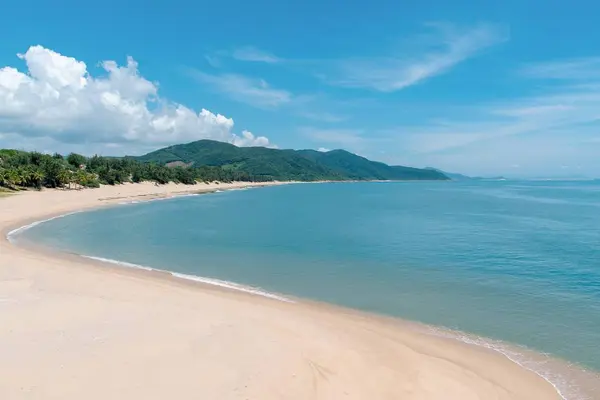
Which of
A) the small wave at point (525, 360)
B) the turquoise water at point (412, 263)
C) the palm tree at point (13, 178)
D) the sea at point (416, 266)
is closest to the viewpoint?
A: the small wave at point (525, 360)

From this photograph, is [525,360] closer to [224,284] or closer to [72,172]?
[224,284]

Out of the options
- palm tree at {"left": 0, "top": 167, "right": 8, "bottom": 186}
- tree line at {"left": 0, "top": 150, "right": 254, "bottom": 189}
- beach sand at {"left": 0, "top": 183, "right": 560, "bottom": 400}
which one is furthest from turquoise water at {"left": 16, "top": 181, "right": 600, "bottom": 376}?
tree line at {"left": 0, "top": 150, "right": 254, "bottom": 189}

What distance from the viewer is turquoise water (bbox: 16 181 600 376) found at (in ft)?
44.3

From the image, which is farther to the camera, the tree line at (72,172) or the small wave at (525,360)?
the tree line at (72,172)

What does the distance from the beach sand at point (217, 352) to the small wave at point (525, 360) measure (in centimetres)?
25

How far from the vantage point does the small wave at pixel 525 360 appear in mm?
8773

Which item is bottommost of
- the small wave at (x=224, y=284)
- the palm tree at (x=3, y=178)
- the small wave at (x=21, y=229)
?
the small wave at (x=224, y=284)

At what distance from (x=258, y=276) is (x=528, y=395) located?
12615 mm

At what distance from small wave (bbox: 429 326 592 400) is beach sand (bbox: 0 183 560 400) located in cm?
25

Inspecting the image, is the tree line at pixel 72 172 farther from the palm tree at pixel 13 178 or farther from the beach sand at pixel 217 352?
the beach sand at pixel 217 352

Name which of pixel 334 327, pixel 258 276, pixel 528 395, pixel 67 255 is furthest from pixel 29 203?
pixel 528 395

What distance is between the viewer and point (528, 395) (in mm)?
8531

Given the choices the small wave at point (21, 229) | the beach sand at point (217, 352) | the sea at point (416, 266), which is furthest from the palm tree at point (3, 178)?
the beach sand at point (217, 352)

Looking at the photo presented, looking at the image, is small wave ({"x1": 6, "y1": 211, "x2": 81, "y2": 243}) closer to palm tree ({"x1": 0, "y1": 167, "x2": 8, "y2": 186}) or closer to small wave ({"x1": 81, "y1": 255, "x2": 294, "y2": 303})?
small wave ({"x1": 81, "y1": 255, "x2": 294, "y2": 303})
